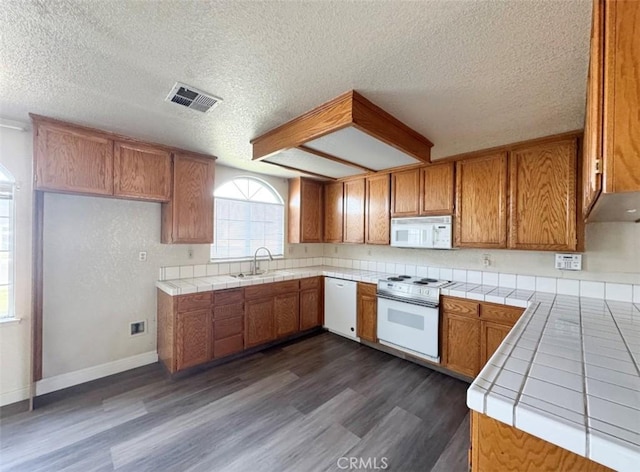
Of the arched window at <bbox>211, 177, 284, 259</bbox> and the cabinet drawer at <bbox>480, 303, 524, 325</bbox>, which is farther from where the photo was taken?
the arched window at <bbox>211, 177, 284, 259</bbox>

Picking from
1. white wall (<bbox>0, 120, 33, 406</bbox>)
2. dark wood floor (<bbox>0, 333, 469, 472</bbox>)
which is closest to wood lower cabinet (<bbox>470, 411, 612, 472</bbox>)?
dark wood floor (<bbox>0, 333, 469, 472</bbox>)

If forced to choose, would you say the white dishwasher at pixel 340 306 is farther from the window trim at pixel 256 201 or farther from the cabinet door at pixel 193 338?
the cabinet door at pixel 193 338

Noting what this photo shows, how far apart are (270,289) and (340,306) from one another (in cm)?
101

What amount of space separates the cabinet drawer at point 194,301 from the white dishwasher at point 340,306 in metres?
1.67

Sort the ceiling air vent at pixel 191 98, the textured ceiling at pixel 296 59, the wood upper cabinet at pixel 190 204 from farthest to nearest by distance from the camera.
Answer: the wood upper cabinet at pixel 190 204 < the ceiling air vent at pixel 191 98 < the textured ceiling at pixel 296 59

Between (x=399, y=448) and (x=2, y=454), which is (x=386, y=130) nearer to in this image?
(x=399, y=448)

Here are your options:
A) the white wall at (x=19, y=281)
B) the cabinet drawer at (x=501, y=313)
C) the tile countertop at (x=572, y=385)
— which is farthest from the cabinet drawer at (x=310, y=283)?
the white wall at (x=19, y=281)

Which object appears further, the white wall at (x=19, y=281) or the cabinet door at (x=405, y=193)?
the cabinet door at (x=405, y=193)

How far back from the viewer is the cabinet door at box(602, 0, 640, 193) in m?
0.74

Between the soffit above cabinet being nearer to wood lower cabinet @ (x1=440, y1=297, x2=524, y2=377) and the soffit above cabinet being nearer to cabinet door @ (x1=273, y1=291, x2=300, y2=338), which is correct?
wood lower cabinet @ (x1=440, y1=297, x2=524, y2=377)

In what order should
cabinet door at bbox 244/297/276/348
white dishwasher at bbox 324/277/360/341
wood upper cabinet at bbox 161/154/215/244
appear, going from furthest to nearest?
white dishwasher at bbox 324/277/360/341 → cabinet door at bbox 244/297/276/348 → wood upper cabinet at bbox 161/154/215/244

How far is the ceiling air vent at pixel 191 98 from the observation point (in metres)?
1.71

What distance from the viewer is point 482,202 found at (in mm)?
2771

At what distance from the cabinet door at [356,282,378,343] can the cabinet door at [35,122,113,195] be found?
292 centimetres
